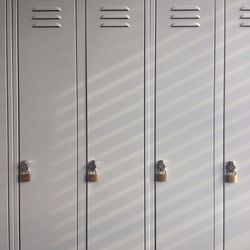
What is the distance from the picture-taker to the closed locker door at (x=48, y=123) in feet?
6.07

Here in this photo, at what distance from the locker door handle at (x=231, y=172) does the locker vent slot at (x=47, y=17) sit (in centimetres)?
142

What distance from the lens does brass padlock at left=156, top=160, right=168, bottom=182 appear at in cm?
183

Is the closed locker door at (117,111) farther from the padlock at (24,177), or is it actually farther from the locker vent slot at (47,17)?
the padlock at (24,177)

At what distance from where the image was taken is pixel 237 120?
1.85 metres

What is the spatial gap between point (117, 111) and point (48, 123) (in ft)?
1.50

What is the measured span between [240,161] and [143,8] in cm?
118

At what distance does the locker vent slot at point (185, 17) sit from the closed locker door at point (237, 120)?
207 mm

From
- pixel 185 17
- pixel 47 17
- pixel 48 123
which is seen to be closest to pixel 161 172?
pixel 48 123

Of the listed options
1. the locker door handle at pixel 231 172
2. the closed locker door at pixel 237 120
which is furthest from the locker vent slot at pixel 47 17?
the locker door handle at pixel 231 172

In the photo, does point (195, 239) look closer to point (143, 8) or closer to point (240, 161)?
point (240, 161)

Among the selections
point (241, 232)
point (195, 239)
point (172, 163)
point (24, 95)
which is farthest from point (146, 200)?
point (24, 95)

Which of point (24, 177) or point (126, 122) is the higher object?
point (126, 122)

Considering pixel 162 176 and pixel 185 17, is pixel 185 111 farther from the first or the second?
pixel 185 17

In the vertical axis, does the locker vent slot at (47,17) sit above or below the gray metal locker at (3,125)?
above
